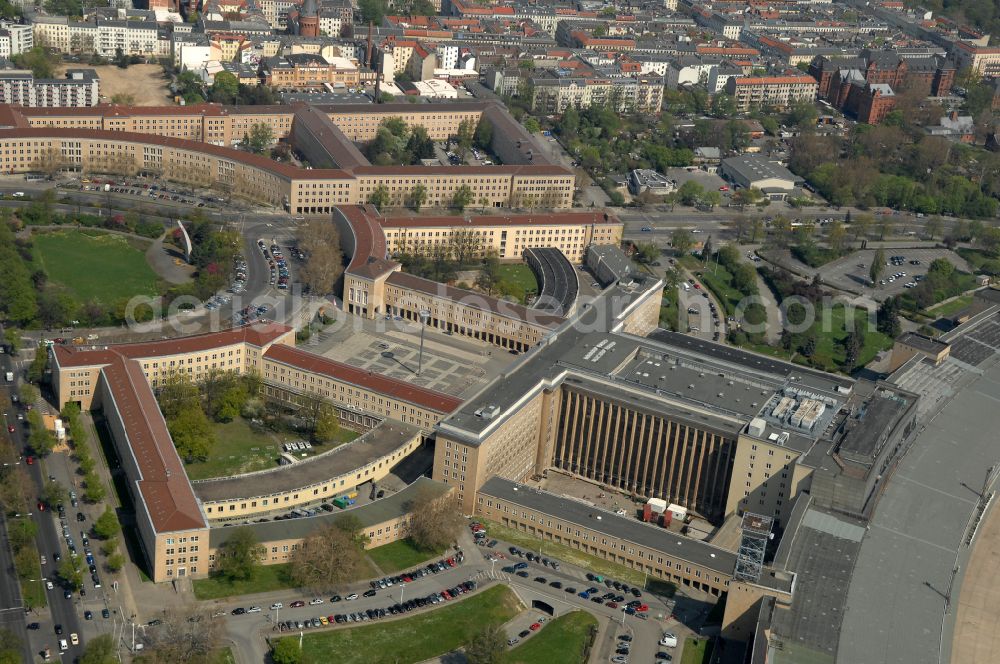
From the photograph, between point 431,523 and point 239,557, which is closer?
point 239,557

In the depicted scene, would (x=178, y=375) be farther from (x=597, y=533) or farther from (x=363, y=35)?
(x=363, y=35)

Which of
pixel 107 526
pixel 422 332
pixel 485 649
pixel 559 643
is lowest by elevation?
pixel 559 643

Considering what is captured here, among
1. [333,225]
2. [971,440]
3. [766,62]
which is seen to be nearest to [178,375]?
[333,225]

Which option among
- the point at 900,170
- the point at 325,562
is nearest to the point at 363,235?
the point at 325,562

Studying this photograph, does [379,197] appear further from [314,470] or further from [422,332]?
[314,470]

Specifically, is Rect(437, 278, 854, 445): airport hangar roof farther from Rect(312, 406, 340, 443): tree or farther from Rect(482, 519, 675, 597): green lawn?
Rect(312, 406, 340, 443): tree

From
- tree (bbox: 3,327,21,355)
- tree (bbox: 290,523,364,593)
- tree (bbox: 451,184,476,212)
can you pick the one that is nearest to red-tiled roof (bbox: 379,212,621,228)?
tree (bbox: 451,184,476,212)

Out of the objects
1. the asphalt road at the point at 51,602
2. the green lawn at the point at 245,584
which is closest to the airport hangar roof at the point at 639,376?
the green lawn at the point at 245,584

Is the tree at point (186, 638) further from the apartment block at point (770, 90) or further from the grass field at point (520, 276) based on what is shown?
the apartment block at point (770, 90)
